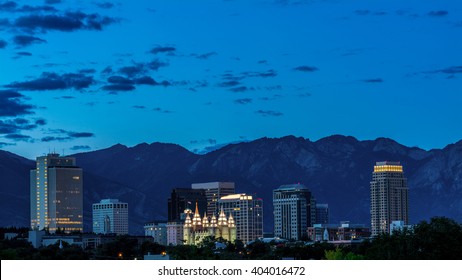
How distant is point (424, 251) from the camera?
38.8 metres

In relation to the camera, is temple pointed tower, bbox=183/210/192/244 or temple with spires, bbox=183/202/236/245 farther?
temple pointed tower, bbox=183/210/192/244

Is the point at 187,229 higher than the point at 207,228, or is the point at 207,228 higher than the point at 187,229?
the point at 207,228

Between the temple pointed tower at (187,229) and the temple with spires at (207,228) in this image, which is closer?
the temple with spires at (207,228)

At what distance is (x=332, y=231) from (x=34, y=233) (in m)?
84.5

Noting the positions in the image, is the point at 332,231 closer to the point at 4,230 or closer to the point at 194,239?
the point at 194,239

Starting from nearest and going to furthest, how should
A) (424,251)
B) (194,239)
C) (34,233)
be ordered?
(424,251), (34,233), (194,239)

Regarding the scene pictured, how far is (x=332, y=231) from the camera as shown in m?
197

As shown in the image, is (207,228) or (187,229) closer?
(187,229)
